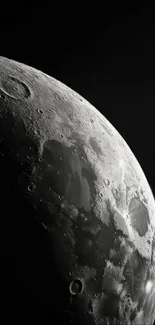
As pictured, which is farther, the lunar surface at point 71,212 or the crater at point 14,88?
the crater at point 14,88

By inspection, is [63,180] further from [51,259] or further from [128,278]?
[128,278]

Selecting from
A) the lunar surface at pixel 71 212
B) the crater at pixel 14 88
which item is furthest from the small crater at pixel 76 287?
the crater at pixel 14 88

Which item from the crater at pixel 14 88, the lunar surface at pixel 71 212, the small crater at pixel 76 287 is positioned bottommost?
the small crater at pixel 76 287

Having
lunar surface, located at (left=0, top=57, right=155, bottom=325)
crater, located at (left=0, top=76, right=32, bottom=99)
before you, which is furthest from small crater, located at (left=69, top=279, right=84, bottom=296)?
crater, located at (left=0, top=76, right=32, bottom=99)

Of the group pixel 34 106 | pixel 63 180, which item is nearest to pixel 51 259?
pixel 63 180

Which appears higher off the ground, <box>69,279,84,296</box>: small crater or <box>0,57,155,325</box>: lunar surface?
<box>0,57,155,325</box>: lunar surface

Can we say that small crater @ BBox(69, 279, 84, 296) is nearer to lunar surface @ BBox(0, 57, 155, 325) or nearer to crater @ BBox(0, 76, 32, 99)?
lunar surface @ BBox(0, 57, 155, 325)

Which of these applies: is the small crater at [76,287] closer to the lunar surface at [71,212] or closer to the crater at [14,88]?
the lunar surface at [71,212]

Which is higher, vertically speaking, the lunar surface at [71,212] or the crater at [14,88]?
the crater at [14,88]

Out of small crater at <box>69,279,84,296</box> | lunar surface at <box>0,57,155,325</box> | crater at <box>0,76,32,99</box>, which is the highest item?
crater at <box>0,76,32,99</box>
